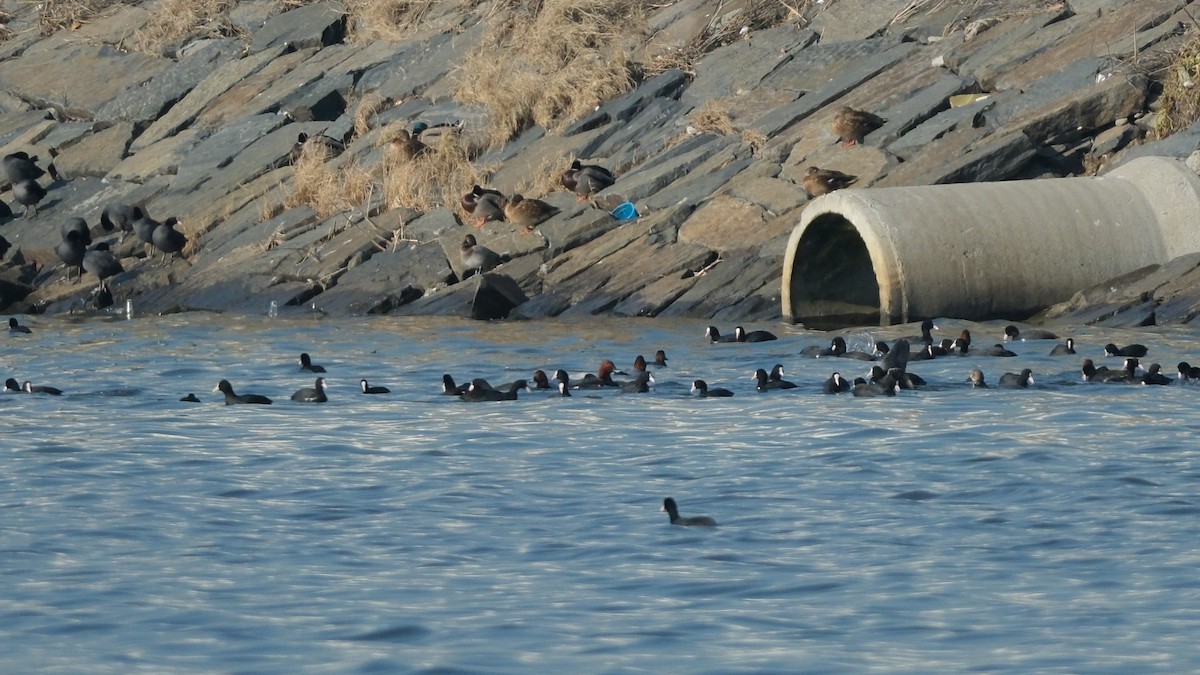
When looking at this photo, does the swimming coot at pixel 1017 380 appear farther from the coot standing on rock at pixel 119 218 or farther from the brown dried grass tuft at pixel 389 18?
the brown dried grass tuft at pixel 389 18

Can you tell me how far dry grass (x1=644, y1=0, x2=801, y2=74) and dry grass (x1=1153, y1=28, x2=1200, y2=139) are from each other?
792cm

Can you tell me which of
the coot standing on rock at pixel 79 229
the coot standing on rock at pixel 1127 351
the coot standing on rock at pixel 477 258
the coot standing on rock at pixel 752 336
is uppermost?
the coot standing on rock at pixel 79 229

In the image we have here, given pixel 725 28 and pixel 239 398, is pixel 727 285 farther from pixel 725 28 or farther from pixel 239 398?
pixel 725 28

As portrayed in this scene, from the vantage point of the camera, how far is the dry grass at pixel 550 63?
1196 inches

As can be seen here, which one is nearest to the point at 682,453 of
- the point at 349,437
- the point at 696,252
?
the point at 349,437

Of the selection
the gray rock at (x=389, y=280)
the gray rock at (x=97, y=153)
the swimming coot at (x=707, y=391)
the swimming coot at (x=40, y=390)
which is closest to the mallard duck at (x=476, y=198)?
the gray rock at (x=389, y=280)

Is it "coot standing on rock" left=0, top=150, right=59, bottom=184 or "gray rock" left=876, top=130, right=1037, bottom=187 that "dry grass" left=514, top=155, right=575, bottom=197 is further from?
"coot standing on rock" left=0, top=150, right=59, bottom=184

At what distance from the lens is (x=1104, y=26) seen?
2606cm

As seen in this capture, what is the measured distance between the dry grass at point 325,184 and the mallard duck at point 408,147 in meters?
0.63

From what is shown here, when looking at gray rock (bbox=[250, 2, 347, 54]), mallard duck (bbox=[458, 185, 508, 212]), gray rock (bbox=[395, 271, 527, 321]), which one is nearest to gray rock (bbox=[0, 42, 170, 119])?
gray rock (bbox=[250, 2, 347, 54])

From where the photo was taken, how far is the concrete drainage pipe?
20828 mm

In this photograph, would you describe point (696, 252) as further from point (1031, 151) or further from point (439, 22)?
point (439, 22)

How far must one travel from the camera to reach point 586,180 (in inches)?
1042

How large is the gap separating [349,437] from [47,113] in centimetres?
2463
